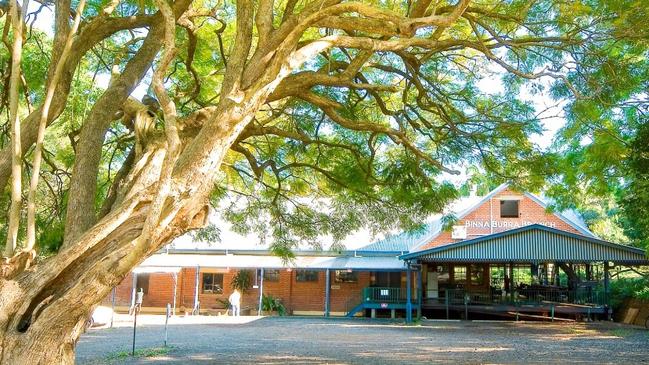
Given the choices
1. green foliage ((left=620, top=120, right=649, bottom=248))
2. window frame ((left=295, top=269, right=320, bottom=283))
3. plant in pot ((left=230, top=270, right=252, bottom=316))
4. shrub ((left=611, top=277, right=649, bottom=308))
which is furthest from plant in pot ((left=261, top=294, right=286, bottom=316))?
green foliage ((left=620, top=120, right=649, bottom=248))

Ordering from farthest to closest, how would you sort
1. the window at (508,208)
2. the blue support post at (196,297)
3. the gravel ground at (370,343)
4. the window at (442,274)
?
the window at (508,208), the window at (442,274), the blue support post at (196,297), the gravel ground at (370,343)

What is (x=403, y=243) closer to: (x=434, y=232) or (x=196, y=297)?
(x=434, y=232)

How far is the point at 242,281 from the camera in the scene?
34.1 metres

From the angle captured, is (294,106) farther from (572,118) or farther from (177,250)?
(177,250)

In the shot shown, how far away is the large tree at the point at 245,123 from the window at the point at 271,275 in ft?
57.3

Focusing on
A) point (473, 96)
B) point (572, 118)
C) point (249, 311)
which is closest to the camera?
point (572, 118)

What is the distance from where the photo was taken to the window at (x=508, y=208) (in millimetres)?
34156

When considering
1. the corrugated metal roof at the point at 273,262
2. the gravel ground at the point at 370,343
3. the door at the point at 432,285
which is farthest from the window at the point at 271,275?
the door at the point at 432,285

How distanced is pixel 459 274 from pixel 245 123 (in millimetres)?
30104

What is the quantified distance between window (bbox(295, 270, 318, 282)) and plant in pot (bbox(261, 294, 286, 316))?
1.74m

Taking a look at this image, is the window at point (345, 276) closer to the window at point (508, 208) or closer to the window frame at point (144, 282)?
the window at point (508, 208)

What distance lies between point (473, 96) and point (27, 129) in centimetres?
832

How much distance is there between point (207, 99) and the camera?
1358cm

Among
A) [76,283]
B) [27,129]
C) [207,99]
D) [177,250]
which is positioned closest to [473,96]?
[207,99]
